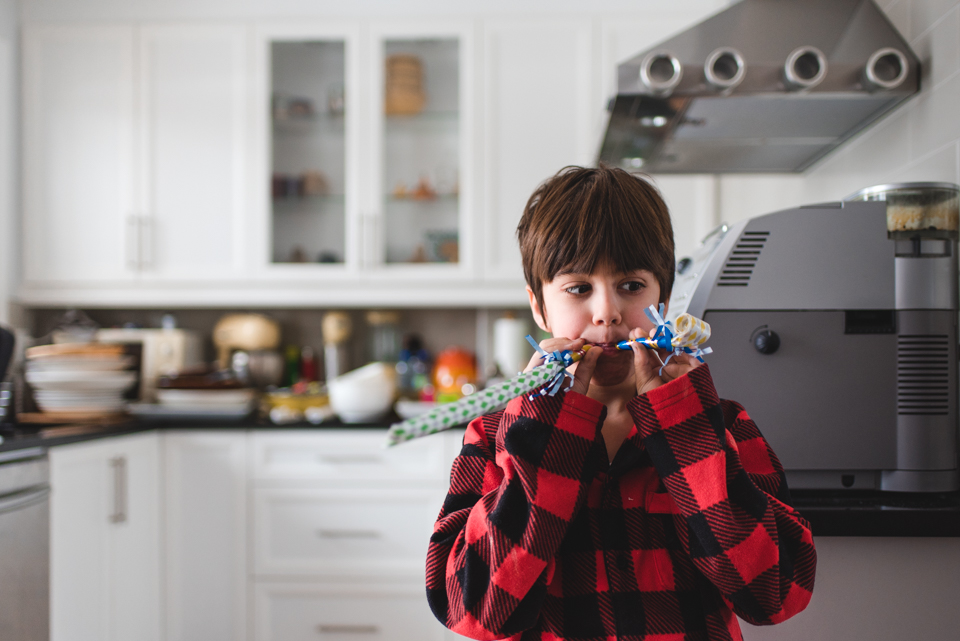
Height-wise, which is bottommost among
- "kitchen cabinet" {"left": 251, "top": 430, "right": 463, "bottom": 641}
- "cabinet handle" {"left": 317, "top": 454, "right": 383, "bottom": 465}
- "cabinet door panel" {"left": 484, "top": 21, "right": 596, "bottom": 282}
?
"kitchen cabinet" {"left": 251, "top": 430, "right": 463, "bottom": 641}

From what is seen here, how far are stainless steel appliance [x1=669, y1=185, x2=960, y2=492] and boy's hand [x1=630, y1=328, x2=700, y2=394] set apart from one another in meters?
0.26

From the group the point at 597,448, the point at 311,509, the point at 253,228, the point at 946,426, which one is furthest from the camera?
the point at 253,228

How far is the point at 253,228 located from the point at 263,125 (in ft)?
1.25

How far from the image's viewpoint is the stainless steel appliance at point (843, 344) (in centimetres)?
78

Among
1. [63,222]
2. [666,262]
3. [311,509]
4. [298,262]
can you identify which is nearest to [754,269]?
[666,262]

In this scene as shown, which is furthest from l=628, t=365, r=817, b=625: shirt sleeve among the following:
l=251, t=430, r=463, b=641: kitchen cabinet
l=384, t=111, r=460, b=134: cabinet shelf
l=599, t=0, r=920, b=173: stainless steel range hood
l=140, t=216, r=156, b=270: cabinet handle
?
l=140, t=216, r=156, b=270: cabinet handle

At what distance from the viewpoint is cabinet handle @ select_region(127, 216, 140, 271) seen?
83.4 inches

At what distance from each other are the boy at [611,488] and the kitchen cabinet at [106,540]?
142 cm

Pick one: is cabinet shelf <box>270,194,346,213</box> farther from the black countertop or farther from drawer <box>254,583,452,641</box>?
the black countertop

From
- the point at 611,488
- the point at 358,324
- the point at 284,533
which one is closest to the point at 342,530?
the point at 284,533

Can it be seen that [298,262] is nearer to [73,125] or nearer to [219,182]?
[219,182]

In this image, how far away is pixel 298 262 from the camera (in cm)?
218

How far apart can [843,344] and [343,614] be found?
161 cm

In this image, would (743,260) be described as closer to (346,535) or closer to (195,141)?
(346,535)
